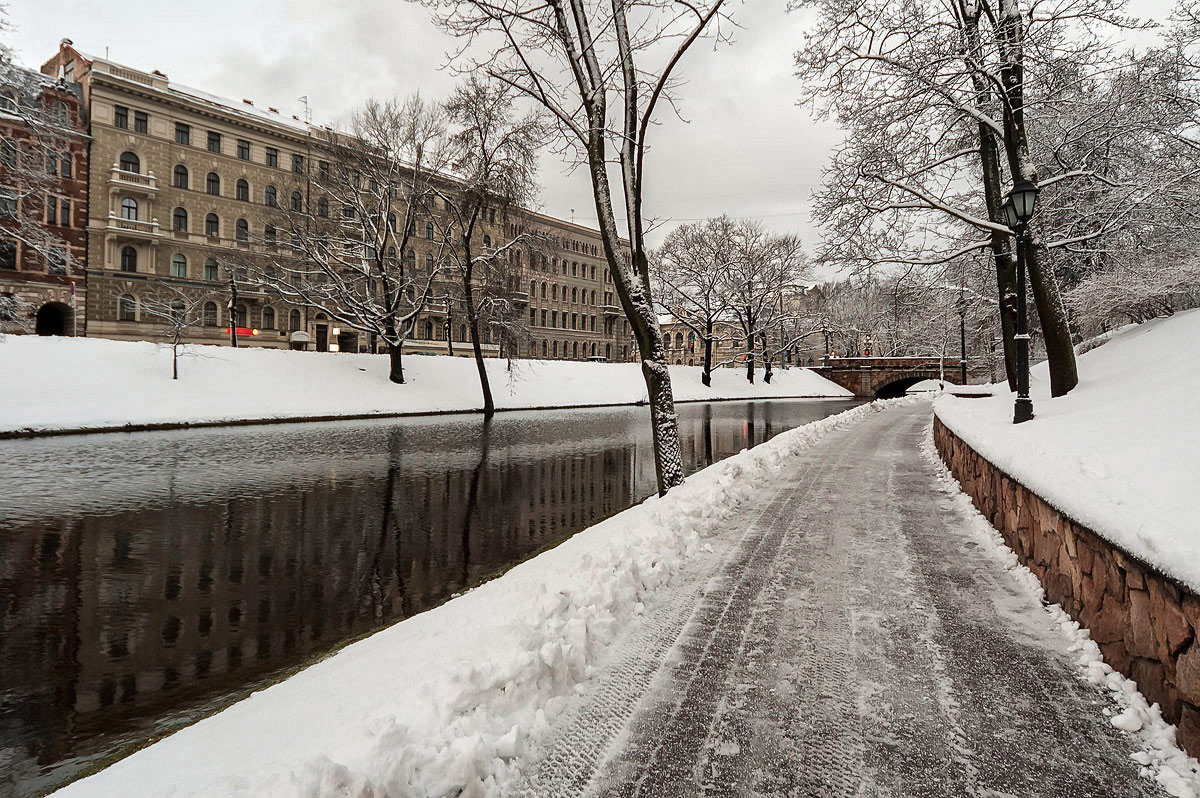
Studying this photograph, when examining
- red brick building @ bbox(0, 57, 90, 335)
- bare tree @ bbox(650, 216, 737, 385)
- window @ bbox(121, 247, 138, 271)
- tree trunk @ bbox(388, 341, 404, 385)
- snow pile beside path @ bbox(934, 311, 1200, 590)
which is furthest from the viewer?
bare tree @ bbox(650, 216, 737, 385)

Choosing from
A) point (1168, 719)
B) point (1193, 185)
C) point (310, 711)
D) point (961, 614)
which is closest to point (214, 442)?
point (310, 711)

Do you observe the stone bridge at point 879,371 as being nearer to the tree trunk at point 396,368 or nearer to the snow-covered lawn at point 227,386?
the snow-covered lawn at point 227,386

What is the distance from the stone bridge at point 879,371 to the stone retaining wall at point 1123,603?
59427mm

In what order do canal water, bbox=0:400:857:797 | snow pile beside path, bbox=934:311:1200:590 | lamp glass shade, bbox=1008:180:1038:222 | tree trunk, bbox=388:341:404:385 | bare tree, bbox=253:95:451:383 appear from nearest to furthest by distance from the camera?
snow pile beside path, bbox=934:311:1200:590, canal water, bbox=0:400:857:797, lamp glass shade, bbox=1008:180:1038:222, bare tree, bbox=253:95:451:383, tree trunk, bbox=388:341:404:385

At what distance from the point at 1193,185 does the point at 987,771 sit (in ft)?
50.4

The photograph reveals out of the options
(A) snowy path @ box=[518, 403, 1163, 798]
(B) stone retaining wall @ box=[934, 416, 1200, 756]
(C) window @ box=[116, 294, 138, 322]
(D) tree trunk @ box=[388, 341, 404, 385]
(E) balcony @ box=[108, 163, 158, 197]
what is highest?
(E) balcony @ box=[108, 163, 158, 197]

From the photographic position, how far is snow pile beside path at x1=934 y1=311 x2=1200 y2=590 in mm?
3250

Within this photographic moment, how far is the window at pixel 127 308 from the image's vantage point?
41.5 m

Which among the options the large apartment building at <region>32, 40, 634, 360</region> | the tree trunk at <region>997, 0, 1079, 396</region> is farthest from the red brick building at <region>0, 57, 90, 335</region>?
the tree trunk at <region>997, 0, 1079, 396</region>

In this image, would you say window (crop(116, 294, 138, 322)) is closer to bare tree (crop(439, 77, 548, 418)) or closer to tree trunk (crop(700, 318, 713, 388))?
bare tree (crop(439, 77, 548, 418))

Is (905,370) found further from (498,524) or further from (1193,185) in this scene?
(498,524)

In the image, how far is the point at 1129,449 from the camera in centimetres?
506

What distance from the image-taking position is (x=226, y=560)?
7.26m

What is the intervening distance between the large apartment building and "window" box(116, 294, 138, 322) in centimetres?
7
